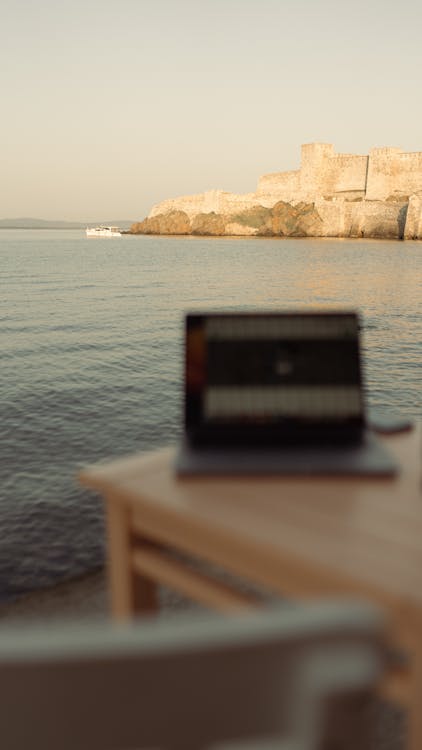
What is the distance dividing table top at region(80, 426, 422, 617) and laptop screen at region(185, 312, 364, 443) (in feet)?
0.57

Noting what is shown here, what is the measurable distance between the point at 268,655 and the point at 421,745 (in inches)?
37.4

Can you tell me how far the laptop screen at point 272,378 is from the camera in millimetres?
1901

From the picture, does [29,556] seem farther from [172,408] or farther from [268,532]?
[172,408]

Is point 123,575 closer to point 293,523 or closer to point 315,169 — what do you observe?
point 293,523

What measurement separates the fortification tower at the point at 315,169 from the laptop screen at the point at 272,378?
9651 cm

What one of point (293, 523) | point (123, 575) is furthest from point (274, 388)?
point (123, 575)

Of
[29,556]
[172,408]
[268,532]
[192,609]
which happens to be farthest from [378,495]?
[172,408]

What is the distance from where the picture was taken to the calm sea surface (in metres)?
6.29

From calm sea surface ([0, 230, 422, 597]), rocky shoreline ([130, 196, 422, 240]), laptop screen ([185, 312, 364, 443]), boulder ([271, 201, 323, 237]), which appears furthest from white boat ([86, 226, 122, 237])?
laptop screen ([185, 312, 364, 443])

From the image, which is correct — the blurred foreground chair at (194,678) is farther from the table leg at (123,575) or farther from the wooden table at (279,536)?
the table leg at (123,575)

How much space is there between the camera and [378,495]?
1.71 meters

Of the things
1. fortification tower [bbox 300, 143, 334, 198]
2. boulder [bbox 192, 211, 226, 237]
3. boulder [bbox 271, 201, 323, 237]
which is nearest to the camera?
fortification tower [bbox 300, 143, 334, 198]

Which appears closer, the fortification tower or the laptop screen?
the laptop screen

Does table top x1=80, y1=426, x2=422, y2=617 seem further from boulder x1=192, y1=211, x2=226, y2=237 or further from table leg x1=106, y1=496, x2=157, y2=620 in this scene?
boulder x1=192, y1=211, x2=226, y2=237
